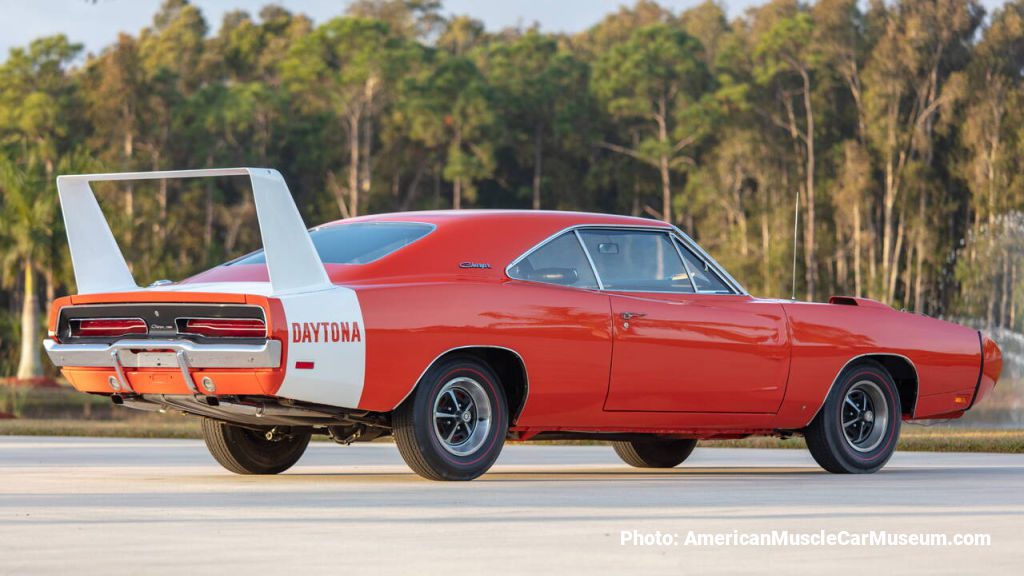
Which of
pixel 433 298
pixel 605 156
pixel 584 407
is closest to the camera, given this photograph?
pixel 433 298

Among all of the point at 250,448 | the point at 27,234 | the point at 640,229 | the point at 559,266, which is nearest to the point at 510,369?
the point at 559,266

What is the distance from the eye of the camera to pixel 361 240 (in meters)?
9.85

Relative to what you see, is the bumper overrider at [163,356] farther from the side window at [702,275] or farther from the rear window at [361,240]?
the side window at [702,275]

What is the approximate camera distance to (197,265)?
77.5 m

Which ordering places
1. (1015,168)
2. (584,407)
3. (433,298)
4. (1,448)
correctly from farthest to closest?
(1015,168), (1,448), (584,407), (433,298)

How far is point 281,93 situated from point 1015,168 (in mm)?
33283

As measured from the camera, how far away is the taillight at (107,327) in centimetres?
934

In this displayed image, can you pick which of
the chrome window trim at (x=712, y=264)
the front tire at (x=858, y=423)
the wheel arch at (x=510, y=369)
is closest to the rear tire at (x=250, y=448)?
the wheel arch at (x=510, y=369)

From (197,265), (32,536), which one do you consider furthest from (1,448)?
(197,265)

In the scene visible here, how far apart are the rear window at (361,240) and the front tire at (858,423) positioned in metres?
2.95

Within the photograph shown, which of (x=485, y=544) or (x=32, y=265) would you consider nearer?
(x=485, y=544)

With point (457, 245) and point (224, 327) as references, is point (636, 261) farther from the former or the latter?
point (224, 327)

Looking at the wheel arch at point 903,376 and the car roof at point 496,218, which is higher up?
the car roof at point 496,218

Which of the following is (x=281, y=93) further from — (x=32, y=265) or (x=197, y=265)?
(x=32, y=265)
